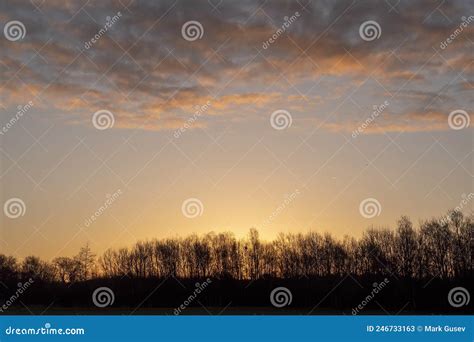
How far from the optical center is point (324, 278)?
80.8 m

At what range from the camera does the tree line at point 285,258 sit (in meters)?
74.1

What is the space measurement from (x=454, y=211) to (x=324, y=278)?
819 inches

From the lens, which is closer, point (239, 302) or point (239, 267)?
point (239, 302)

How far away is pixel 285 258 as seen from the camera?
91250 millimetres

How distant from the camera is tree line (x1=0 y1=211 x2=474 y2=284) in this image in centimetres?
7412
